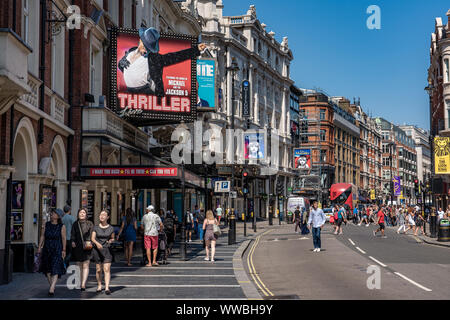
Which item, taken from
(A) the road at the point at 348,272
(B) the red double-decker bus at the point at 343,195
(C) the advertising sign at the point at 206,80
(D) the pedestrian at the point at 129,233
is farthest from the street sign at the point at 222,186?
(B) the red double-decker bus at the point at 343,195

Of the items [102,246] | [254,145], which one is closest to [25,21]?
[102,246]

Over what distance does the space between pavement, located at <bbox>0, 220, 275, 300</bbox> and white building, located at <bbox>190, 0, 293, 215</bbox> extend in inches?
1436

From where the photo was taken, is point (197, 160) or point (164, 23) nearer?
point (164, 23)

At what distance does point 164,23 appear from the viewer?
39.8 metres

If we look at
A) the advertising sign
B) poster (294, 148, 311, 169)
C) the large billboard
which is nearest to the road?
the large billboard

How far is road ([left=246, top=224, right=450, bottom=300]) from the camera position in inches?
488

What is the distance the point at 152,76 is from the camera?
2697 cm

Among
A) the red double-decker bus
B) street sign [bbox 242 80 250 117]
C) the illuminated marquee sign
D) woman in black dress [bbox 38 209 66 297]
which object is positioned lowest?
woman in black dress [bbox 38 209 66 297]

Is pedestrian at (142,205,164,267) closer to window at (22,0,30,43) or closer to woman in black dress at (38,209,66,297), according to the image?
woman in black dress at (38,209,66,297)

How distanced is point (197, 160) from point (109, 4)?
16972 mm

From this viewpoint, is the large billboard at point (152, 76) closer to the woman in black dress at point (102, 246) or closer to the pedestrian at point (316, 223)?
the pedestrian at point (316, 223)

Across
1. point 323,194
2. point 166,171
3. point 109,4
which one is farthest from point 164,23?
point 323,194

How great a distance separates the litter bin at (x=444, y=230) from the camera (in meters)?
29.4
